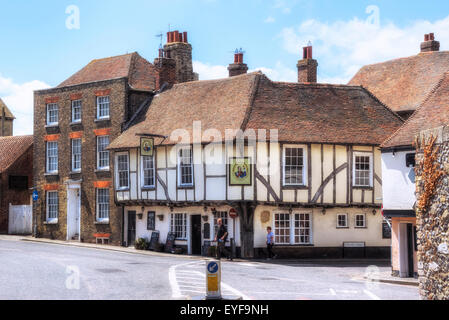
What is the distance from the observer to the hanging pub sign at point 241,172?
29.1 m

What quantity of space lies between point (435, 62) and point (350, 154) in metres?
10.6

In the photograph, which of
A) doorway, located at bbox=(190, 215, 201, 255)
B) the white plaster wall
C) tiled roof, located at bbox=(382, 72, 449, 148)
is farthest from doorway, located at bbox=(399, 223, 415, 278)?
doorway, located at bbox=(190, 215, 201, 255)

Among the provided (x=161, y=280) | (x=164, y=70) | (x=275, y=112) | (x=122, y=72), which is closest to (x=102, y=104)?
(x=122, y=72)

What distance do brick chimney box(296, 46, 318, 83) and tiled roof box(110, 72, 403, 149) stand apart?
6.23 ft

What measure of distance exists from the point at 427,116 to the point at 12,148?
29.3 m

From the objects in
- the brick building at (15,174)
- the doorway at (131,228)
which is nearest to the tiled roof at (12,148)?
the brick building at (15,174)

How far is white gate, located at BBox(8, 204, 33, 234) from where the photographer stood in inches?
1597

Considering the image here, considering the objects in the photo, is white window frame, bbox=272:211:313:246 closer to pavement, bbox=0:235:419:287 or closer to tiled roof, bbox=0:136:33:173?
pavement, bbox=0:235:419:287

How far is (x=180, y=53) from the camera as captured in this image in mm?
37312

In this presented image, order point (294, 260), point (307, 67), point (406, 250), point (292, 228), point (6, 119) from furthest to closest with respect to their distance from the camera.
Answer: point (6, 119)
point (307, 67)
point (292, 228)
point (294, 260)
point (406, 250)

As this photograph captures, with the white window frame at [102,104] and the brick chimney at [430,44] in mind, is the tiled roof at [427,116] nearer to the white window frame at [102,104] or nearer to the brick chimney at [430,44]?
the white window frame at [102,104]

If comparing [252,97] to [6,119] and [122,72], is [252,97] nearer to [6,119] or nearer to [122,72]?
[122,72]

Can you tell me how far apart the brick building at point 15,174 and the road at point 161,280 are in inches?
618
